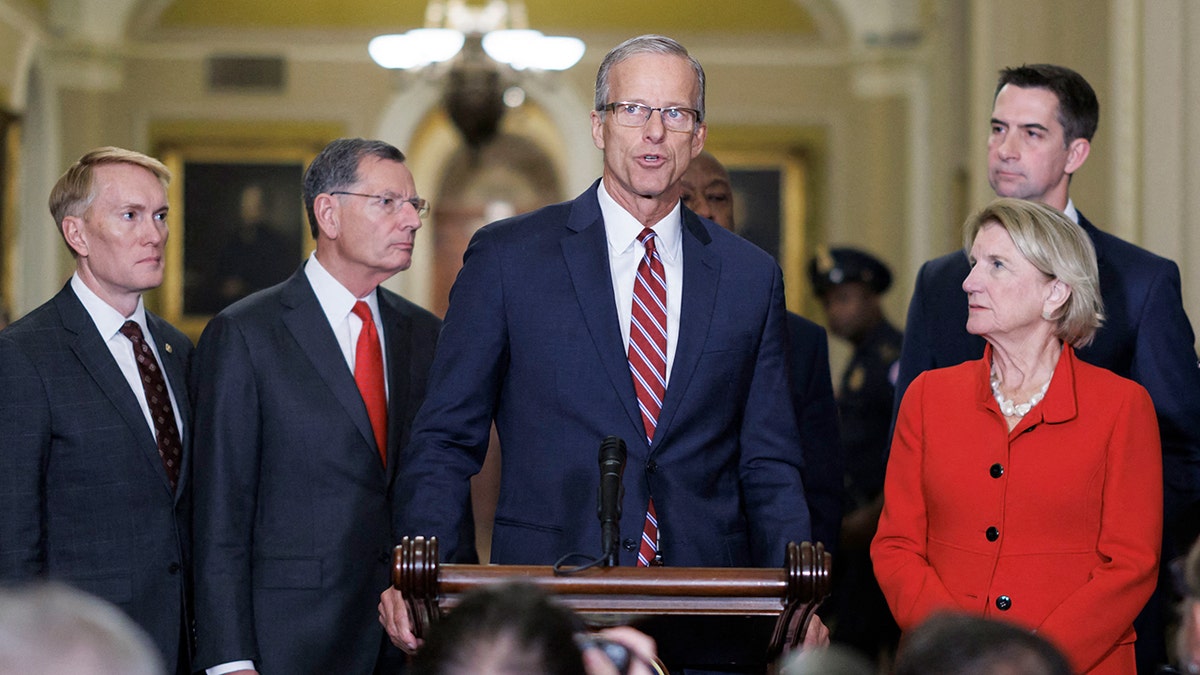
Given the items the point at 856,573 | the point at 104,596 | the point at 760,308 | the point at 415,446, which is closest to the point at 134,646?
the point at 415,446

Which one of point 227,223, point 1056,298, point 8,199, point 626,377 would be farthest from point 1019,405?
point 227,223

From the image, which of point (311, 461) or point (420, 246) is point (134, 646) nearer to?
point (311, 461)

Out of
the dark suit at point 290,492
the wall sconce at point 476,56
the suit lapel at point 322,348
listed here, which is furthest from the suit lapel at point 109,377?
the wall sconce at point 476,56

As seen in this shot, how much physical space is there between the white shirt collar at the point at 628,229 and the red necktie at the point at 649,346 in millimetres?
21

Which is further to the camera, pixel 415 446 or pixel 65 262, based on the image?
pixel 65 262

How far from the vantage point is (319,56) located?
1435 cm

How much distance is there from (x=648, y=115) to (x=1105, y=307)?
4.36ft

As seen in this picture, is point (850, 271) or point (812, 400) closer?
point (812, 400)

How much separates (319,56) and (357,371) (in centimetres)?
1133

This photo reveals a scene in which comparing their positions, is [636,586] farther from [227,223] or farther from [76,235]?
[227,223]

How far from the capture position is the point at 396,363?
3680 mm

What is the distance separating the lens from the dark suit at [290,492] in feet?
11.0

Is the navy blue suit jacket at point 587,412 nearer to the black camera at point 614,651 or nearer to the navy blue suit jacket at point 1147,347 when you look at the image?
the navy blue suit jacket at point 1147,347

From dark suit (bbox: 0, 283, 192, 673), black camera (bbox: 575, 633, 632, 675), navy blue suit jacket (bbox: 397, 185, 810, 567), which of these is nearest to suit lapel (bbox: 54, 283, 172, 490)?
dark suit (bbox: 0, 283, 192, 673)
